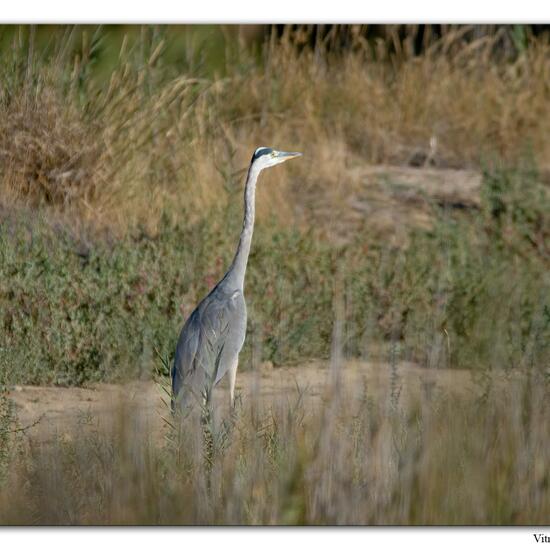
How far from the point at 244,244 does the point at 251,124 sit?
10.1 ft

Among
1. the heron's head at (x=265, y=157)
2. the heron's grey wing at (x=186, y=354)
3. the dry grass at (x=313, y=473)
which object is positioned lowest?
the dry grass at (x=313, y=473)

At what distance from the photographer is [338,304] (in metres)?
6.44

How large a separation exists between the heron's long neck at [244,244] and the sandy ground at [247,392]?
1.48ft

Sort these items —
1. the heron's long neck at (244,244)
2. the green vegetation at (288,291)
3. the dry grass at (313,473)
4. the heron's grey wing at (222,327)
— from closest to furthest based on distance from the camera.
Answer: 1. the dry grass at (313,473)
2. the heron's grey wing at (222,327)
3. the heron's long neck at (244,244)
4. the green vegetation at (288,291)

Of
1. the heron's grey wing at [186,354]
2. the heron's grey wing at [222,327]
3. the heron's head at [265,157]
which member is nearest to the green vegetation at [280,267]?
the heron's grey wing at [186,354]

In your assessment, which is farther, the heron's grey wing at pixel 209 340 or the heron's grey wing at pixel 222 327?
the heron's grey wing at pixel 222 327

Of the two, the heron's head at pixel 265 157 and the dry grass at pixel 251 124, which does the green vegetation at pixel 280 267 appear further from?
the heron's head at pixel 265 157

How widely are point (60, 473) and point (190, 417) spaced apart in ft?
1.63

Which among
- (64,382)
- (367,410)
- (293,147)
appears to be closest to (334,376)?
(367,410)

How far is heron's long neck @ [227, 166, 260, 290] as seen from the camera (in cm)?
527

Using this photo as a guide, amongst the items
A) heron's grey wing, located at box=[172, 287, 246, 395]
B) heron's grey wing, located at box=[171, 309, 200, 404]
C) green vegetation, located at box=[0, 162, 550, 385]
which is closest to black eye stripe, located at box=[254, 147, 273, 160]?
heron's grey wing, located at box=[172, 287, 246, 395]

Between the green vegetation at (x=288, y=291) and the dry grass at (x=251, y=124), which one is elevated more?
the dry grass at (x=251, y=124)

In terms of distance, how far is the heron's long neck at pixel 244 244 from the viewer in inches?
207
